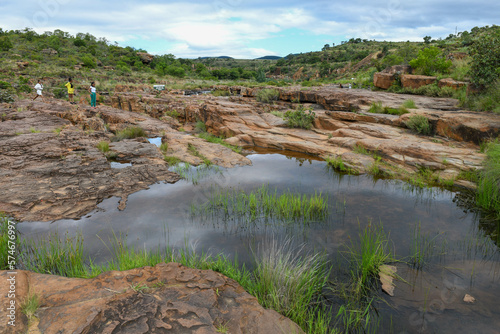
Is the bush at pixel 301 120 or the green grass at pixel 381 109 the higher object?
the green grass at pixel 381 109

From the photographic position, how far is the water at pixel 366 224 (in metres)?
3.12

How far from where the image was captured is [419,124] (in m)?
9.23

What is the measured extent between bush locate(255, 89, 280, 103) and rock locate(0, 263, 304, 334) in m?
16.8

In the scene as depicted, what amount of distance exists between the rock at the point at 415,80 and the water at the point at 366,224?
35.8 ft

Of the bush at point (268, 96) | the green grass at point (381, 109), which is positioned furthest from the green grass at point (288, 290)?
the bush at point (268, 96)

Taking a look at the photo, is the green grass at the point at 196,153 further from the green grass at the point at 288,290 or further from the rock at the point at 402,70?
the rock at the point at 402,70

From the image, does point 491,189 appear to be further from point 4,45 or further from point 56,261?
point 4,45

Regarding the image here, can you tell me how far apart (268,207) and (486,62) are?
988cm

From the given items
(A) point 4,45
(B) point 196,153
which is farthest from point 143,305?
(A) point 4,45

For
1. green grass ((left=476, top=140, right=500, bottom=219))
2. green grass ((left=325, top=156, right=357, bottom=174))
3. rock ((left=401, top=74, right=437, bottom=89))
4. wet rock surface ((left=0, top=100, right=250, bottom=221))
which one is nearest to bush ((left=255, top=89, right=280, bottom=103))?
rock ((left=401, top=74, right=437, bottom=89))

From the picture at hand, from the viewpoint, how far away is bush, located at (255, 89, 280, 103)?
18.9m

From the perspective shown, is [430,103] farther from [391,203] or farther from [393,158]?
[391,203]

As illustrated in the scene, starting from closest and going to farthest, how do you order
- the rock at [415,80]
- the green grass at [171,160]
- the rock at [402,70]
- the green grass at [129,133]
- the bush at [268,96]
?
the green grass at [171,160]
the green grass at [129,133]
the rock at [415,80]
the rock at [402,70]
the bush at [268,96]

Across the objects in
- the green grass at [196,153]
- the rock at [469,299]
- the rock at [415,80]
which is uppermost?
the rock at [415,80]
